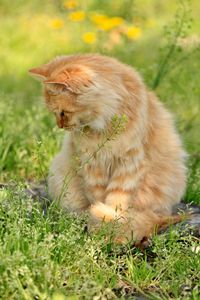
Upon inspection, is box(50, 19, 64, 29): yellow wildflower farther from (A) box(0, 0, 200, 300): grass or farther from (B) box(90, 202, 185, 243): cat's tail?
(B) box(90, 202, 185, 243): cat's tail

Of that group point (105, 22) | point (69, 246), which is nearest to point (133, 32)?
point (105, 22)

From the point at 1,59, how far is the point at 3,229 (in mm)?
5627

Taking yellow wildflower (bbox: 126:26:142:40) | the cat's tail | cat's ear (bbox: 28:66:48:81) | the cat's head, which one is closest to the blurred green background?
yellow wildflower (bbox: 126:26:142:40)

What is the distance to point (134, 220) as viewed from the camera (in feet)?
15.7

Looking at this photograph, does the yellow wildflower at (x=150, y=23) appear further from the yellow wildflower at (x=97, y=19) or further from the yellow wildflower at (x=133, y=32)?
the yellow wildflower at (x=97, y=19)

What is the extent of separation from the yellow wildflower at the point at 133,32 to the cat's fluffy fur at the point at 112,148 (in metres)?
4.78

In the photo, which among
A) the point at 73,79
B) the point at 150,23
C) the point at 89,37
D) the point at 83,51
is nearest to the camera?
the point at 73,79

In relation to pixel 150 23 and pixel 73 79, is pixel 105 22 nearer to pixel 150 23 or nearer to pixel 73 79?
pixel 150 23

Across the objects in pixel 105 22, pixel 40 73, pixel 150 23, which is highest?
pixel 40 73

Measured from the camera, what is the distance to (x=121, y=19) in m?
10.2

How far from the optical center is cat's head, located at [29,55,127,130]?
4.60 meters

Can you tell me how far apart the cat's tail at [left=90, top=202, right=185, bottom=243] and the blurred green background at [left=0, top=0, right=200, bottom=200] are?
1.72 feet

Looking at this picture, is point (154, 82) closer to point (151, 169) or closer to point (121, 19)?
point (151, 169)

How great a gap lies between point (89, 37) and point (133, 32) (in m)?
1.21
